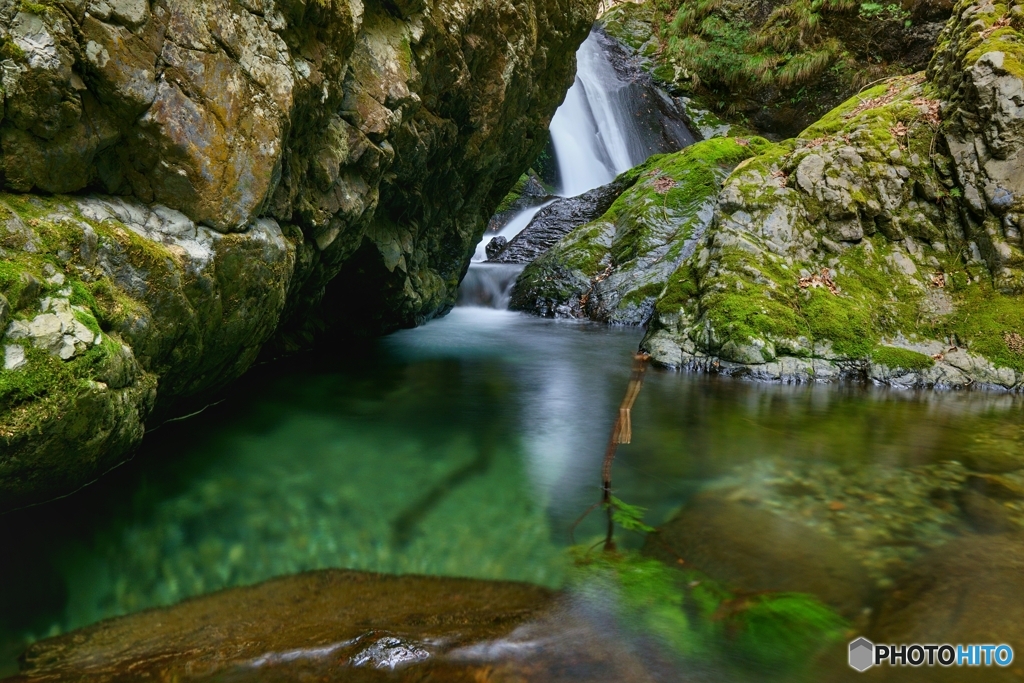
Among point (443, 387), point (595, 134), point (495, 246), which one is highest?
point (595, 134)

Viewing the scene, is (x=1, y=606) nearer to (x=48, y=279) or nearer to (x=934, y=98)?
(x=48, y=279)

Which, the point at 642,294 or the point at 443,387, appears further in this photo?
the point at 642,294

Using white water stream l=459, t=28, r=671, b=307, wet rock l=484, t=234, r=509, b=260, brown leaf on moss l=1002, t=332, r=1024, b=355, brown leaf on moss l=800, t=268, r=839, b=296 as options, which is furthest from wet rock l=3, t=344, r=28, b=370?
white water stream l=459, t=28, r=671, b=307

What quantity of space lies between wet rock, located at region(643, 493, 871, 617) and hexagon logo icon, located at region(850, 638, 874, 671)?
231 millimetres

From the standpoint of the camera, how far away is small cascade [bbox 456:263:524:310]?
15898 mm

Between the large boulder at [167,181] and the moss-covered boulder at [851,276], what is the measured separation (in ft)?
17.1

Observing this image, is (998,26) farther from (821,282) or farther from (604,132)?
(604,132)

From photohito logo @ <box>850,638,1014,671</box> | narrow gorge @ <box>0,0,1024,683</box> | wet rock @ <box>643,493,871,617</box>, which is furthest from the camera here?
wet rock @ <box>643,493,871,617</box>

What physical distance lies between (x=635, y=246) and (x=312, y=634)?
12670 mm

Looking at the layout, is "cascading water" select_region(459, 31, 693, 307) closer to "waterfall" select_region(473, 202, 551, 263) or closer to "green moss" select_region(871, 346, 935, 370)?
"waterfall" select_region(473, 202, 551, 263)

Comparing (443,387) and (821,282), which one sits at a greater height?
(821,282)

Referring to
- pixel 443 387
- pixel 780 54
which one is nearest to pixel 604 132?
pixel 780 54

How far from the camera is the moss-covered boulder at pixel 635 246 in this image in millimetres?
13648

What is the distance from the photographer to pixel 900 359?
27.2ft
